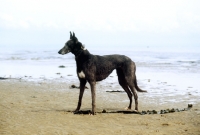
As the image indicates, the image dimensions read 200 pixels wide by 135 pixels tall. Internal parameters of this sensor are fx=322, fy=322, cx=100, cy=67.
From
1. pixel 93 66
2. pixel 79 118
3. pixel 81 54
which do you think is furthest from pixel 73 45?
pixel 79 118

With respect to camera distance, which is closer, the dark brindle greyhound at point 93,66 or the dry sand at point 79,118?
the dry sand at point 79,118

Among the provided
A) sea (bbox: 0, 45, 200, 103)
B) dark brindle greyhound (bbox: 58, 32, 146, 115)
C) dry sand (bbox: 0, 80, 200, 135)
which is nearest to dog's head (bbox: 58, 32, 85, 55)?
dark brindle greyhound (bbox: 58, 32, 146, 115)

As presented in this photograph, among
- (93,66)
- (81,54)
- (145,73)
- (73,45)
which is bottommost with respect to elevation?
(145,73)

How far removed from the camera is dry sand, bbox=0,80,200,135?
21.5 feet

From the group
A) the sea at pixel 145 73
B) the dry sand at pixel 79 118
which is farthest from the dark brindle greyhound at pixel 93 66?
the sea at pixel 145 73

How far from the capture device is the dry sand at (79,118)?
6566 millimetres

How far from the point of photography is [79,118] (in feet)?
26.3

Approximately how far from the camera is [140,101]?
11.0 m

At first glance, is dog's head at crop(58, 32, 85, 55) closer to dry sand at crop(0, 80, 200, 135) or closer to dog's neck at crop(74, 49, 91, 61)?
dog's neck at crop(74, 49, 91, 61)

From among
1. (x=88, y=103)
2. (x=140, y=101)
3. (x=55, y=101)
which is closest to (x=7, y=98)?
(x=55, y=101)

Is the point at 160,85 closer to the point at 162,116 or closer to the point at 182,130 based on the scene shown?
the point at 162,116

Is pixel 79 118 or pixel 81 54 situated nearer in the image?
pixel 79 118

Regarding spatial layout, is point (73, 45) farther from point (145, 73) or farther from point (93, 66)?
point (145, 73)

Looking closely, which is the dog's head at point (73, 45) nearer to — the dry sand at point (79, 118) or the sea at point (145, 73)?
the dry sand at point (79, 118)
